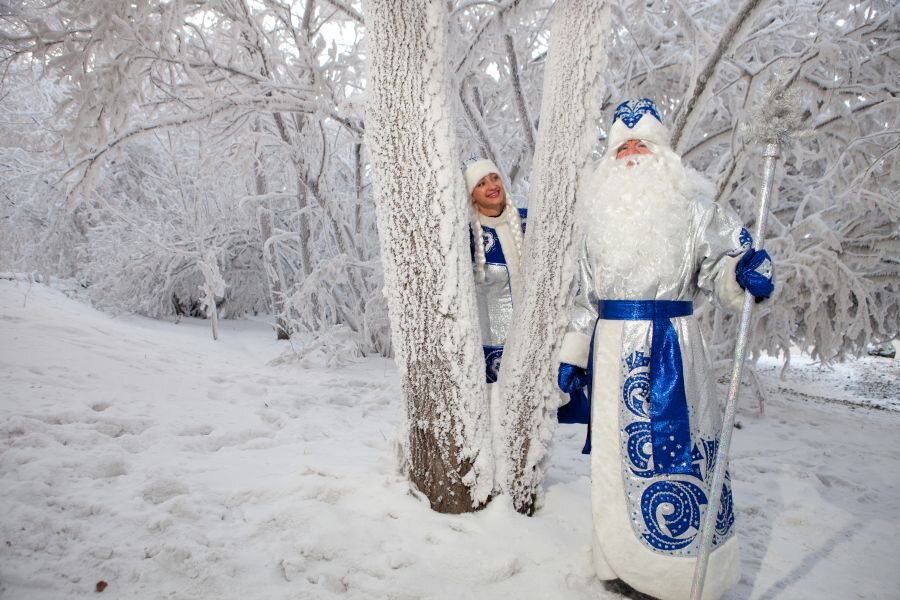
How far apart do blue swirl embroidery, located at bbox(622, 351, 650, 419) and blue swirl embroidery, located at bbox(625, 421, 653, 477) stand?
4cm

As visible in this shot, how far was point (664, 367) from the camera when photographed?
5.55ft

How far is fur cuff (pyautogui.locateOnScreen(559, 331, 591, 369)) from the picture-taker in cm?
191

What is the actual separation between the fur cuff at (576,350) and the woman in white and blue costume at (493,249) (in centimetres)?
64

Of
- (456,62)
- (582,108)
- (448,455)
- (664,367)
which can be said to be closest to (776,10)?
(456,62)

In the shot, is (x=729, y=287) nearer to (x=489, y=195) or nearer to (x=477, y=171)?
(x=489, y=195)

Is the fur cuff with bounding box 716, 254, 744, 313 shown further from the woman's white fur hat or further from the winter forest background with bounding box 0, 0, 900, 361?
the woman's white fur hat

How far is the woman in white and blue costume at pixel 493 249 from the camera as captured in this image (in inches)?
100

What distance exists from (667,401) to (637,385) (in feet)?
0.34

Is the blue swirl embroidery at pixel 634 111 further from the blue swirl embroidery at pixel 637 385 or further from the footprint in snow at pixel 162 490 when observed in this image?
the footprint in snow at pixel 162 490

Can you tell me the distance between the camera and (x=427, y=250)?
2008mm

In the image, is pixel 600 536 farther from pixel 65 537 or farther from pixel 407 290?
pixel 65 537

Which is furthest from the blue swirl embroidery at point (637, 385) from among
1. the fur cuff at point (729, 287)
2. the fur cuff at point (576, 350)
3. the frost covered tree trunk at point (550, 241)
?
the frost covered tree trunk at point (550, 241)

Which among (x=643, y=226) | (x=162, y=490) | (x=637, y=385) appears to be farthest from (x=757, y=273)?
(x=162, y=490)

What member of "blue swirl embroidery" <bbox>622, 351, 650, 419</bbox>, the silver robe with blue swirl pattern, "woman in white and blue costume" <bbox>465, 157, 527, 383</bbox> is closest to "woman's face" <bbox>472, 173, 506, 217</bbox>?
"woman in white and blue costume" <bbox>465, 157, 527, 383</bbox>
